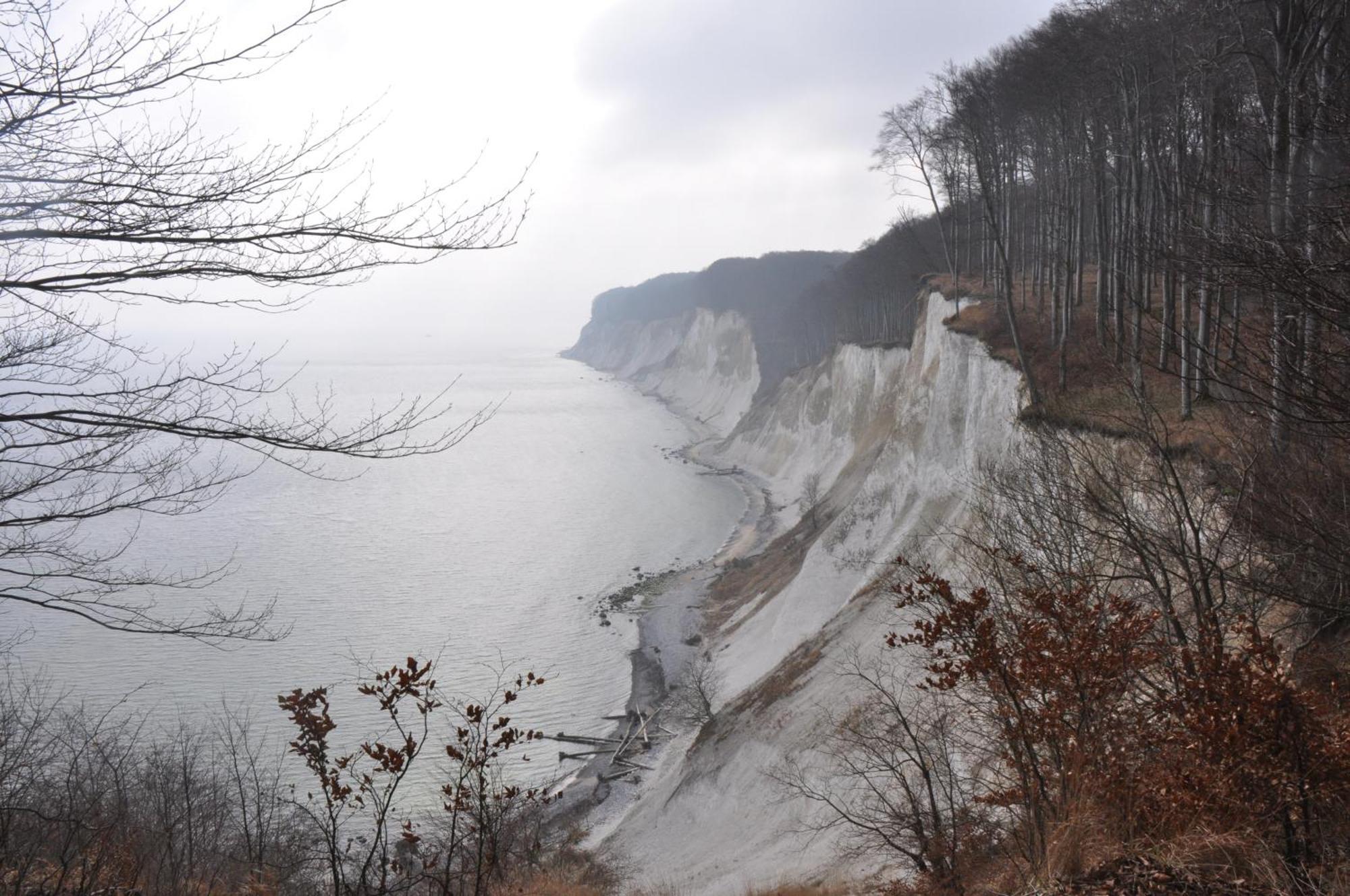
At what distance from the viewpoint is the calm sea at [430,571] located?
84.6 ft

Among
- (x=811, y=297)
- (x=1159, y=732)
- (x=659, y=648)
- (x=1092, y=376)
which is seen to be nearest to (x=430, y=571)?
(x=659, y=648)

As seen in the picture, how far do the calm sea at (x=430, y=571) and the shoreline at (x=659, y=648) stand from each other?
0.73 meters

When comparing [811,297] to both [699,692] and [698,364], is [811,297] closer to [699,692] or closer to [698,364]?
[698,364]

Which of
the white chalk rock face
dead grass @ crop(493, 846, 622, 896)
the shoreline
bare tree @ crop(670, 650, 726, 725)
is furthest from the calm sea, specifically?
the white chalk rock face

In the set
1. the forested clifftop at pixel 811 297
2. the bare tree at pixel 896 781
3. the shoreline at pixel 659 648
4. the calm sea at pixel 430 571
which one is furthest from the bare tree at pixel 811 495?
the bare tree at pixel 896 781

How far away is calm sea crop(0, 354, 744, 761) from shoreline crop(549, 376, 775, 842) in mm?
728

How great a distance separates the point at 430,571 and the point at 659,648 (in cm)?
1376

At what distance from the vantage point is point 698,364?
103 metres

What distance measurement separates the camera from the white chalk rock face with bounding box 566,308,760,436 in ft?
279

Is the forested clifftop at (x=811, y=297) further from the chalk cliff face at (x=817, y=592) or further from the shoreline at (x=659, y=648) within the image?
the shoreline at (x=659, y=648)

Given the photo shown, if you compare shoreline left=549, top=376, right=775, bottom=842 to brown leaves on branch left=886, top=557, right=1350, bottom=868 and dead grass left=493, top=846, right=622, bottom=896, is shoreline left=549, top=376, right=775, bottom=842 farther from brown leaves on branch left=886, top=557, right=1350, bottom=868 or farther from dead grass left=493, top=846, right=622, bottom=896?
brown leaves on branch left=886, top=557, right=1350, bottom=868

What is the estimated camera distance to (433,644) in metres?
27.9

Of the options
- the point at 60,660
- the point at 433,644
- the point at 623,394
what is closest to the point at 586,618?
the point at 433,644

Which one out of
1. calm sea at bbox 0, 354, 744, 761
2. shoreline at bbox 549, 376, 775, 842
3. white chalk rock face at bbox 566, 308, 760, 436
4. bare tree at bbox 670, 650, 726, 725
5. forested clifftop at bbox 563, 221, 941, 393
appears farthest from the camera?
white chalk rock face at bbox 566, 308, 760, 436
